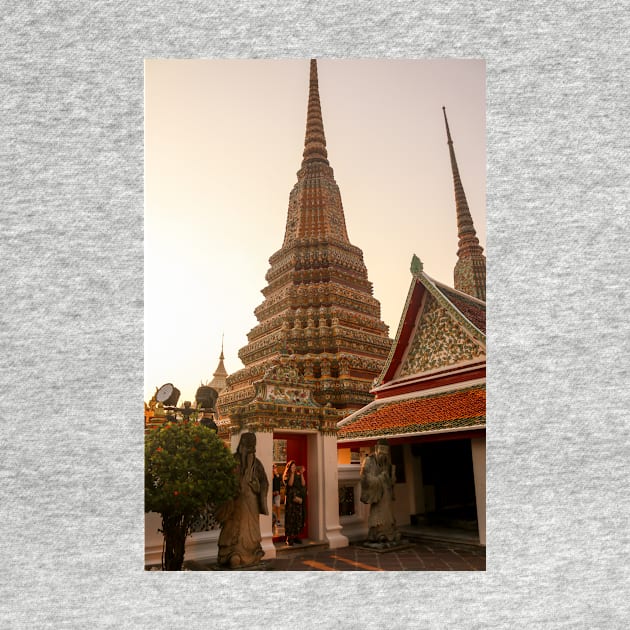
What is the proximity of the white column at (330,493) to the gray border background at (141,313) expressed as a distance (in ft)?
4.26

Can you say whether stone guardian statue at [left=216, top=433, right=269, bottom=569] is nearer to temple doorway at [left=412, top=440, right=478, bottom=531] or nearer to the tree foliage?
the tree foliage

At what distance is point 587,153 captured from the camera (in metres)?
3.30

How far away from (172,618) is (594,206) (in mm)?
3505

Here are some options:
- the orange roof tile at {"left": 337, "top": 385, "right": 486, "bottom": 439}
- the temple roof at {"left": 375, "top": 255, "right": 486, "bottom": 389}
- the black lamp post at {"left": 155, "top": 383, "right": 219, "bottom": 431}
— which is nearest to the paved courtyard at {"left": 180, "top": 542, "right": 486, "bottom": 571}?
the orange roof tile at {"left": 337, "top": 385, "right": 486, "bottom": 439}

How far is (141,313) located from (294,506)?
2114 mm

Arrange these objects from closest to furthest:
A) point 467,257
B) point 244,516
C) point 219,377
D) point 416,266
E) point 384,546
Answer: point 244,516
point 384,546
point 416,266
point 467,257
point 219,377

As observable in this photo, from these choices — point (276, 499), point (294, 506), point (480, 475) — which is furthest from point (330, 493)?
point (480, 475)

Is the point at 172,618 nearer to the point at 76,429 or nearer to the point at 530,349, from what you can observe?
the point at 76,429

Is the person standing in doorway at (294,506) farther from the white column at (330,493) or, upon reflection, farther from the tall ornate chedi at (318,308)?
the tall ornate chedi at (318,308)

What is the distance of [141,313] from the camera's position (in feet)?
11.0

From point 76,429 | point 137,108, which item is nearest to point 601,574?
point 76,429

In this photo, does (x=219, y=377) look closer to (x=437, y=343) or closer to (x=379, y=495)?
(x=437, y=343)

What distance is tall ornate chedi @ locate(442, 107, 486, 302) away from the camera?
973cm

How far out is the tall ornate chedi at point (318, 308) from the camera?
284 inches
